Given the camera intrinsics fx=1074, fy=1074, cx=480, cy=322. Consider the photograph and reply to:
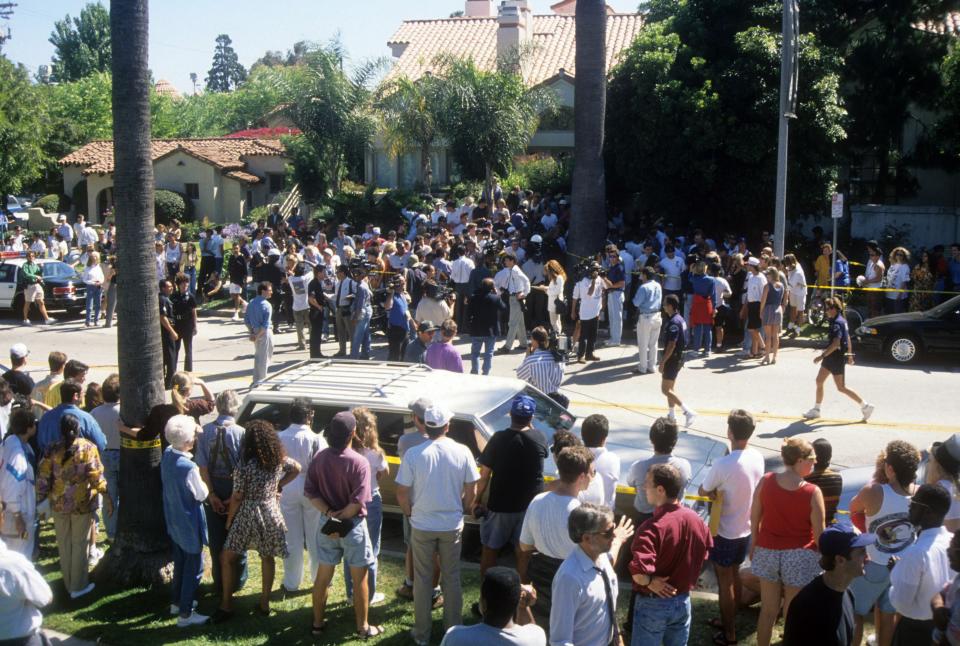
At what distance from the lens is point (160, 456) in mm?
8969

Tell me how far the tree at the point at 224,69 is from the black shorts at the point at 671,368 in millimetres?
168763

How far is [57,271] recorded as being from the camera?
24453mm

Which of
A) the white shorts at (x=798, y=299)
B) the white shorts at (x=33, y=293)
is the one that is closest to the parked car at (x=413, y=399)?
the white shorts at (x=798, y=299)

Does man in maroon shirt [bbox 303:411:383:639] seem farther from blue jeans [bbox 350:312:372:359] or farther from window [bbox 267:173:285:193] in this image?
window [bbox 267:173:285:193]

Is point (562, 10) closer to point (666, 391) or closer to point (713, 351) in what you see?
point (713, 351)

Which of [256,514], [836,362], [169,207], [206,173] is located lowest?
[256,514]

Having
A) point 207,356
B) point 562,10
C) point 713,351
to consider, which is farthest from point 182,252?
point 562,10

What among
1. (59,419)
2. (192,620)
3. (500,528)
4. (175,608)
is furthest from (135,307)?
(500,528)

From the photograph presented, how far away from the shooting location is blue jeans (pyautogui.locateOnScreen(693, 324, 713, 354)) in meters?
18.5

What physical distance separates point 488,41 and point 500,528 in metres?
43.9

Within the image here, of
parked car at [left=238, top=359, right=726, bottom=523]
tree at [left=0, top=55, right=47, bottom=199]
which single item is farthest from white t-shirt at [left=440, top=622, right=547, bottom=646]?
tree at [left=0, top=55, right=47, bottom=199]

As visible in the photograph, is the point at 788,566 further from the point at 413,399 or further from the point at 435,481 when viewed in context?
the point at 413,399

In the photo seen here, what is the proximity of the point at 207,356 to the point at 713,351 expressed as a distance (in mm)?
9123

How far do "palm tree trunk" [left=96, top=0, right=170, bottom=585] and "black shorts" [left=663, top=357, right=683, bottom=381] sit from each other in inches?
270
